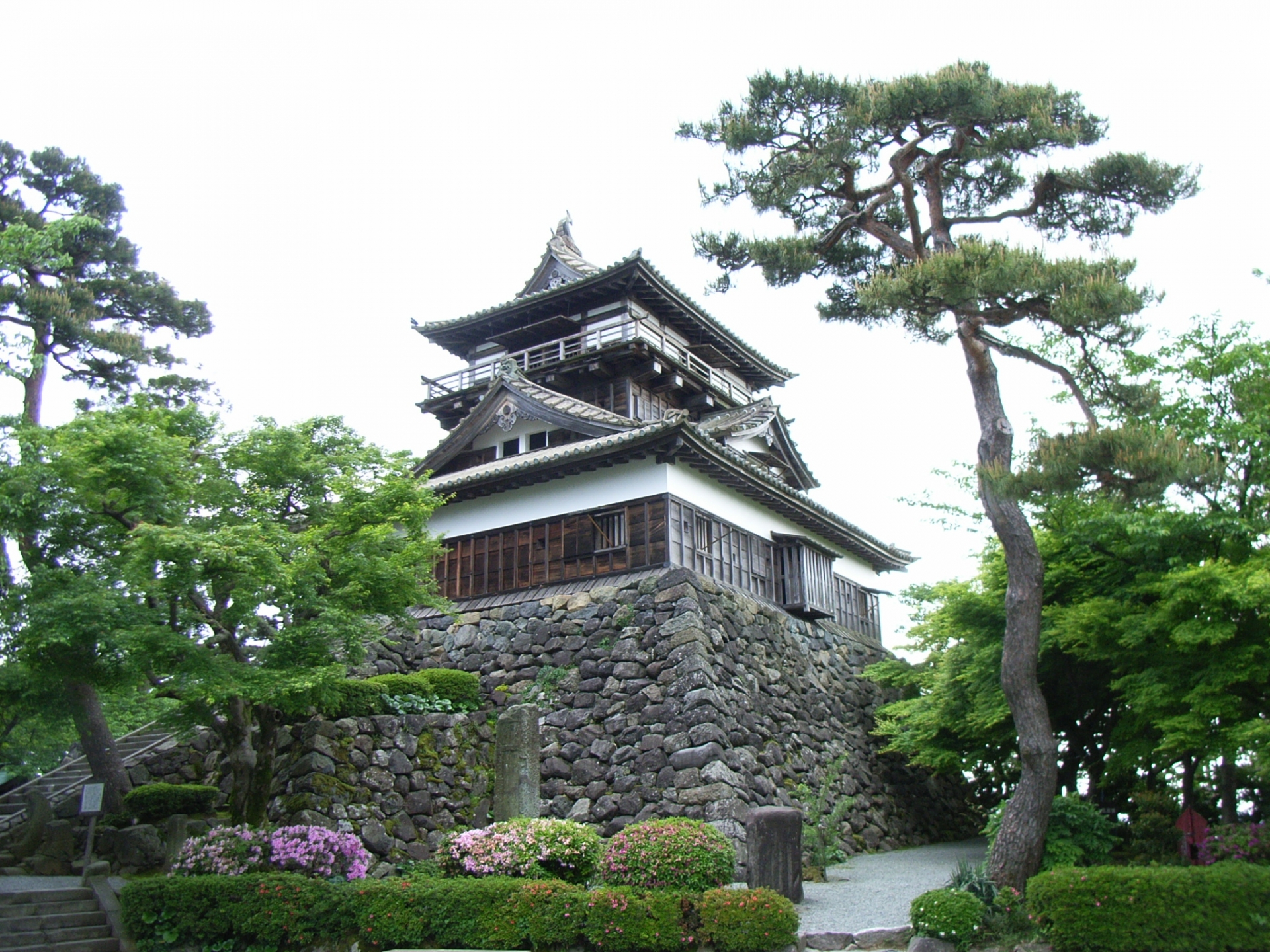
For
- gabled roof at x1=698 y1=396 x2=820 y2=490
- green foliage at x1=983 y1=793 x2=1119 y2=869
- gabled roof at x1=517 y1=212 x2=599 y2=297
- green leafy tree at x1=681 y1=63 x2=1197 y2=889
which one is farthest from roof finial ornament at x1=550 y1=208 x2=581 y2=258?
green foliage at x1=983 y1=793 x2=1119 y2=869

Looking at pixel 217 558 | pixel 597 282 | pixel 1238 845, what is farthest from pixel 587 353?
pixel 1238 845

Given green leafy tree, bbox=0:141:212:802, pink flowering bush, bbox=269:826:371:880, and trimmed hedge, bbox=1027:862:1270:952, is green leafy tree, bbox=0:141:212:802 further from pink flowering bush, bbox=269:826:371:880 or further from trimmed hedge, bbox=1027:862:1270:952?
trimmed hedge, bbox=1027:862:1270:952

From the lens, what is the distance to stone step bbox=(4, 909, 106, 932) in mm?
12516

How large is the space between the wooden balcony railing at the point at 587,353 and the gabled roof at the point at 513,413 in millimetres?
2755

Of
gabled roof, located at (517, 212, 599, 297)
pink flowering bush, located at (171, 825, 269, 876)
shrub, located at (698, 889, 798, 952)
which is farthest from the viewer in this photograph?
gabled roof, located at (517, 212, 599, 297)

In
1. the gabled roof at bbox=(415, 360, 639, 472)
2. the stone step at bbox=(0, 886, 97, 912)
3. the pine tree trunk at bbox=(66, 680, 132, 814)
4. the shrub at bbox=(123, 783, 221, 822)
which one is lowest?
the stone step at bbox=(0, 886, 97, 912)

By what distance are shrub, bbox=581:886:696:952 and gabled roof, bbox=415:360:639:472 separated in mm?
12363

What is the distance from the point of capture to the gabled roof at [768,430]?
25.8m

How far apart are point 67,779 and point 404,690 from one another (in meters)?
6.77

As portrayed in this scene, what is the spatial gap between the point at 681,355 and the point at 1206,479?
17617mm

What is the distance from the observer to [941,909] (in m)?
11.0

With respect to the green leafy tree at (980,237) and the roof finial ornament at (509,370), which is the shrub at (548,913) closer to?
the green leafy tree at (980,237)

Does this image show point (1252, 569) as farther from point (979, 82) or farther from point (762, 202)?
point (762, 202)

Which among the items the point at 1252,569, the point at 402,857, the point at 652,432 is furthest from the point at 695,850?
the point at 652,432
